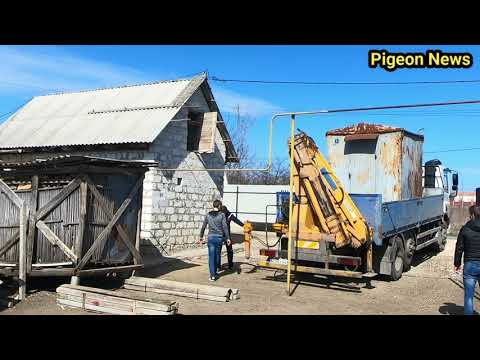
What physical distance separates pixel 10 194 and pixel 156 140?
20.0 ft

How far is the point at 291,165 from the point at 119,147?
23.7 feet

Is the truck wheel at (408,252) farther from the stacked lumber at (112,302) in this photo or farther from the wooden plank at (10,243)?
the wooden plank at (10,243)

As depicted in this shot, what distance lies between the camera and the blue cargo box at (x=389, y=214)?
9.80m

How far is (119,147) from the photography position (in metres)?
15.0

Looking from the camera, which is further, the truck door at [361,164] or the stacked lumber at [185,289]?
the truck door at [361,164]

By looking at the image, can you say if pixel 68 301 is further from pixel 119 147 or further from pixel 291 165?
pixel 119 147

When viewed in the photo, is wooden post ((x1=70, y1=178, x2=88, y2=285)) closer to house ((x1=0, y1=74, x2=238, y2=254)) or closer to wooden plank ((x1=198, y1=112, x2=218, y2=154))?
house ((x1=0, y1=74, x2=238, y2=254))

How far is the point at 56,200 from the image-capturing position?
8922 millimetres

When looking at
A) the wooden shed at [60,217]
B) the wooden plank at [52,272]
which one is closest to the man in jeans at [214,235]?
the wooden shed at [60,217]

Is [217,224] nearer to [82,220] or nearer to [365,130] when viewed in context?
[82,220]

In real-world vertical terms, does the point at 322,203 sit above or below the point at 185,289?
above

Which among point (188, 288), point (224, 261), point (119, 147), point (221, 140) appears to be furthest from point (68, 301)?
point (221, 140)

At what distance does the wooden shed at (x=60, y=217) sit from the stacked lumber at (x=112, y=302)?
0.79m

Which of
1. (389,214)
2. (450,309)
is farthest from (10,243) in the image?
(450,309)
